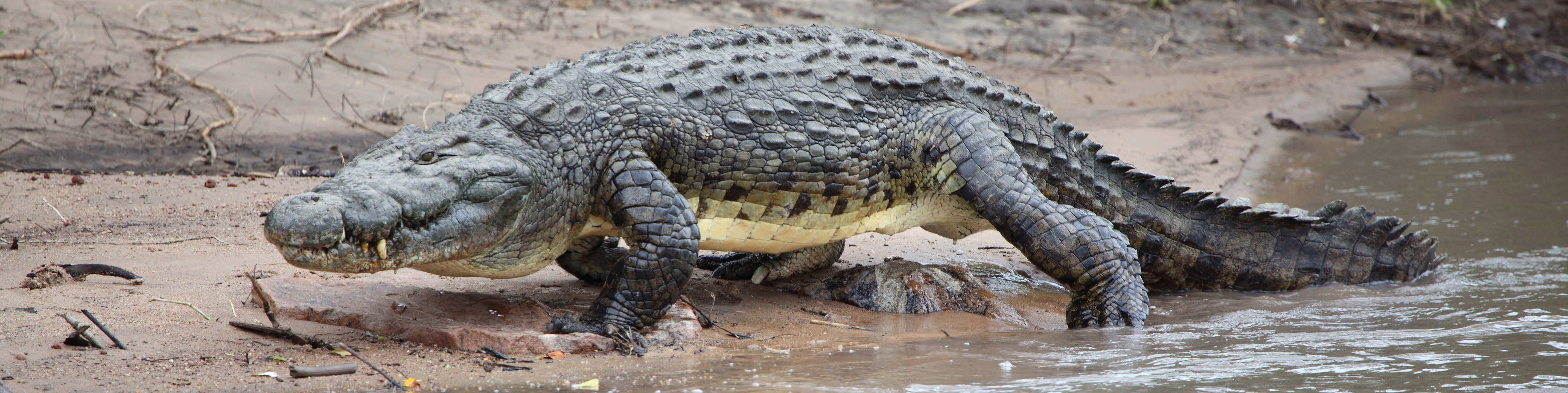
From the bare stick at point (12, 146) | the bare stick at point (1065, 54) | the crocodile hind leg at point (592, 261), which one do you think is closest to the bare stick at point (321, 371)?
the crocodile hind leg at point (592, 261)

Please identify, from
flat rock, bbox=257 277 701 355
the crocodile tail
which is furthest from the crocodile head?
the crocodile tail

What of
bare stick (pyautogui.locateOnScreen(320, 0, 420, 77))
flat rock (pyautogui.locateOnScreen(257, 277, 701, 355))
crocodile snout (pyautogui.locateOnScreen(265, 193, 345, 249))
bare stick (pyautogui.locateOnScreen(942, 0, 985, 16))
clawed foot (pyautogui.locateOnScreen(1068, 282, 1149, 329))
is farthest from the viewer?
bare stick (pyautogui.locateOnScreen(942, 0, 985, 16))

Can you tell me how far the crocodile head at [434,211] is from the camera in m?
2.74

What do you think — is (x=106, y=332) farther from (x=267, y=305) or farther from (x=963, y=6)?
(x=963, y=6)

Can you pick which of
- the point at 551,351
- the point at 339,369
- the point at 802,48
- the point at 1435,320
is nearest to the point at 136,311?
the point at 339,369

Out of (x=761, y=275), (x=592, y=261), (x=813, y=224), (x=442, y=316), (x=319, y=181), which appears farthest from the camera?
(x=319, y=181)

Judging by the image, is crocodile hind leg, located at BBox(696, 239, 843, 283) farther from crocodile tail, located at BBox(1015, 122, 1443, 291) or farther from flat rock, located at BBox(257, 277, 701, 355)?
crocodile tail, located at BBox(1015, 122, 1443, 291)

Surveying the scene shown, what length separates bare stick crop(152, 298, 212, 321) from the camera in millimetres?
3342

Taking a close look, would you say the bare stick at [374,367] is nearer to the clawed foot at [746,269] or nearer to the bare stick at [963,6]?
the clawed foot at [746,269]

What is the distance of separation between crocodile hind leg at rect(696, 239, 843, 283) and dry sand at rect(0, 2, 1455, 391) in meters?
0.12

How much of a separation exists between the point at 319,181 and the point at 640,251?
3296mm

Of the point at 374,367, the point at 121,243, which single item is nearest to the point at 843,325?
the point at 374,367

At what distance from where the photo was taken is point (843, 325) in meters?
3.97

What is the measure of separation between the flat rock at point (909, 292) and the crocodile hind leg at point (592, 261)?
81cm
